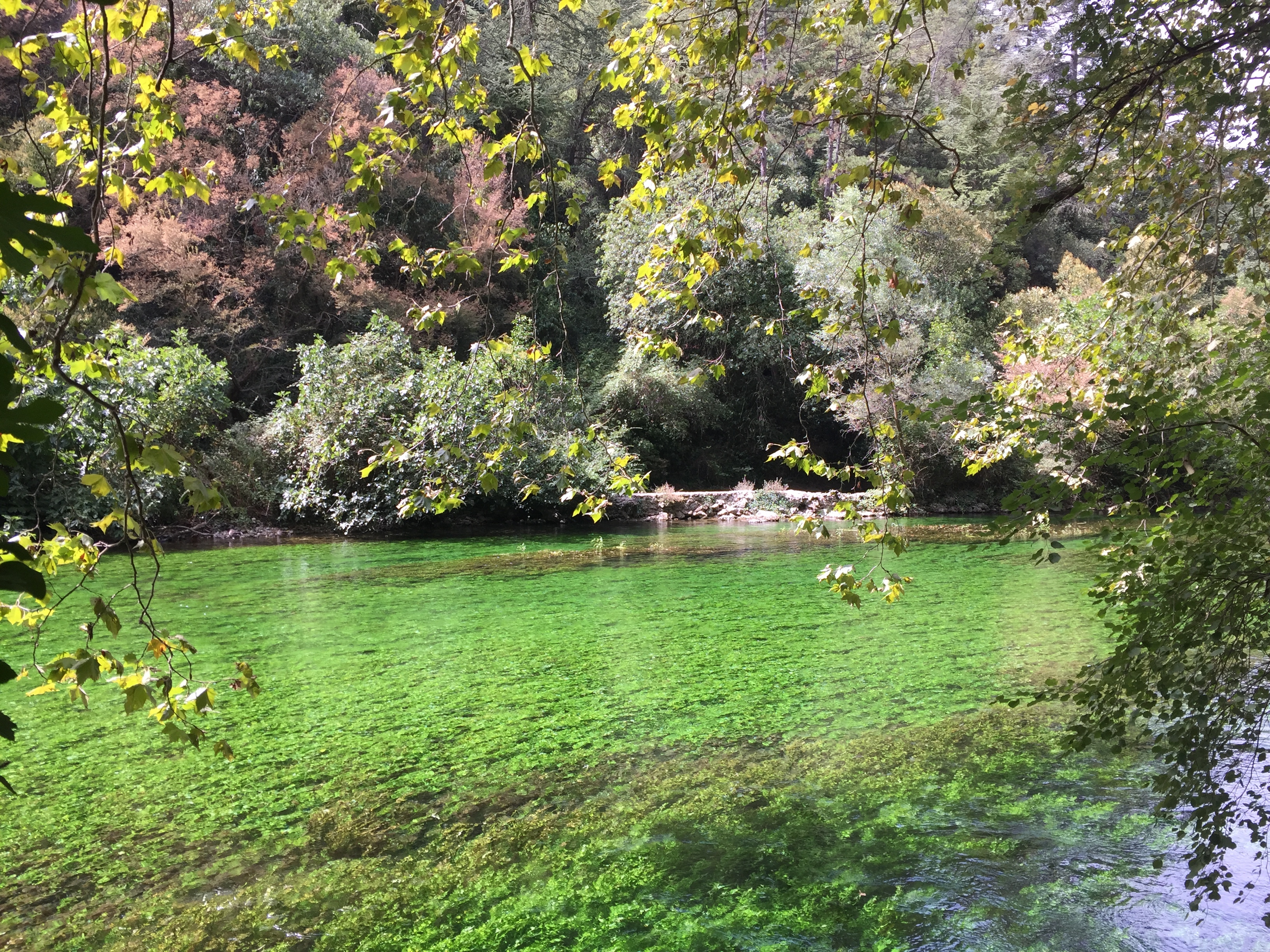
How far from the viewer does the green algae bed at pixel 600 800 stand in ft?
7.82

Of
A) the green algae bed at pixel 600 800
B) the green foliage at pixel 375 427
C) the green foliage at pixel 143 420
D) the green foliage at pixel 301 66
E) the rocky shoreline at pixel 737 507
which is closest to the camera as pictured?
the green algae bed at pixel 600 800

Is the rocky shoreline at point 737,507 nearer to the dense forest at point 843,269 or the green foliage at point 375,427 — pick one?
the green foliage at point 375,427

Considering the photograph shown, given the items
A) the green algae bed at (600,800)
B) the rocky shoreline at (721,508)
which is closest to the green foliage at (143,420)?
the rocky shoreline at (721,508)

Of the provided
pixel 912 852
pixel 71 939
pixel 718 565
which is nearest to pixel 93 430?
pixel 718 565

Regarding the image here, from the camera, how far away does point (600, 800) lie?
3203 mm

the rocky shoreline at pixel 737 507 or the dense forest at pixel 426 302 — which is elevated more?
the dense forest at pixel 426 302

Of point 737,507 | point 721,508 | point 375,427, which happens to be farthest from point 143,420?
point 737,507

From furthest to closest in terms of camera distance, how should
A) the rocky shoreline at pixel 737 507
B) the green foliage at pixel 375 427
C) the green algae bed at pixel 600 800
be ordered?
the rocky shoreline at pixel 737 507 < the green foliage at pixel 375 427 < the green algae bed at pixel 600 800

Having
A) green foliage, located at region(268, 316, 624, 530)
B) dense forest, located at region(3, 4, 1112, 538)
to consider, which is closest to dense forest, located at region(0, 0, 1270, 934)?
dense forest, located at region(3, 4, 1112, 538)

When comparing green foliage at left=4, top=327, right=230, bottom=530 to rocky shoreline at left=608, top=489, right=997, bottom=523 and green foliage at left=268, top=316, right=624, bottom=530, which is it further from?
rocky shoreline at left=608, top=489, right=997, bottom=523

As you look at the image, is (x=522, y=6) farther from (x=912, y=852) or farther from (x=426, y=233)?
(x=426, y=233)

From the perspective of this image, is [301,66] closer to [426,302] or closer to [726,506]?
[426,302]

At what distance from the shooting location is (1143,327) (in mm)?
3473

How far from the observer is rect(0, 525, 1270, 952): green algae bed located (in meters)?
2.38
